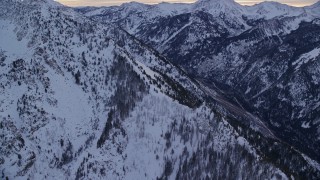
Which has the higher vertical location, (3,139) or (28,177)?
(3,139)

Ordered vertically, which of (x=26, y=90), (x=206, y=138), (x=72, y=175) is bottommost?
(x=72, y=175)

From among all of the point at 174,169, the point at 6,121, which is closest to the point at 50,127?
the point at 6,121

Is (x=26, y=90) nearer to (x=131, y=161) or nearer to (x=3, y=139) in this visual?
(x=3, y=139)

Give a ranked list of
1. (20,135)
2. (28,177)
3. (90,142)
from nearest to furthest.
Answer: (28,177) → (20,135) → (90,142)

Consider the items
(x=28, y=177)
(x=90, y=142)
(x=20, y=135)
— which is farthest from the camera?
(x=90, y=142)

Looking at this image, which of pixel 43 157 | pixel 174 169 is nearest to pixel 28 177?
pixel 43 157

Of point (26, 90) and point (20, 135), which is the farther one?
point (26, 90)

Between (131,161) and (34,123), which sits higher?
Result: (34,123)

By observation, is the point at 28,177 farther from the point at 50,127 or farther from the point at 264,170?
the point at 264,170

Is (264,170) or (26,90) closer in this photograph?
(264,170)
